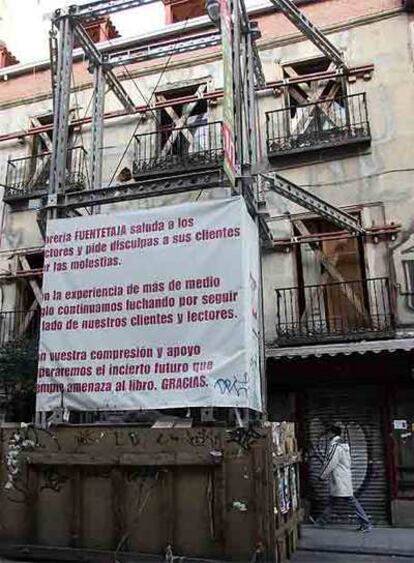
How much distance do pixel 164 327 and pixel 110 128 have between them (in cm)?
966

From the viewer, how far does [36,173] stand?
15930 mm

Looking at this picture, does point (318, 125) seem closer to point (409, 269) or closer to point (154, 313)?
point (409, 269)

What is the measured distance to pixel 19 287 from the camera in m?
15.1

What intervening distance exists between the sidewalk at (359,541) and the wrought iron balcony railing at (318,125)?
24.8 feet

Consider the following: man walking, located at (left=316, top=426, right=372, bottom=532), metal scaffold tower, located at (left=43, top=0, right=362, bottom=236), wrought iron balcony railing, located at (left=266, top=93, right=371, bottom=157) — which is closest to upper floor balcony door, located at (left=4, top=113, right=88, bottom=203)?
metal scaffold tower, located at (left=43, top=0, right=362, bottom=236)

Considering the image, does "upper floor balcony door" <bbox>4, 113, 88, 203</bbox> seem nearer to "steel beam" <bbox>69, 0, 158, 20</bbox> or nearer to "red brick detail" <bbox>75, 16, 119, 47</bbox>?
"red brick detail" <bbox>75, 16, 119, 47</bbox>

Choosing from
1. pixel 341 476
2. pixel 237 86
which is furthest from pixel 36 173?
pixel 341 476

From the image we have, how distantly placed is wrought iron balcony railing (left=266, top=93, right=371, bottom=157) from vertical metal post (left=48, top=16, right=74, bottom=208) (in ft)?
18.0

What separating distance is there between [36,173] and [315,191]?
7.40 metres

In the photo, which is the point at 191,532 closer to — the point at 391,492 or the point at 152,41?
the point at 391,492

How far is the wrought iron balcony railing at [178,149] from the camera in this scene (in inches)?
551

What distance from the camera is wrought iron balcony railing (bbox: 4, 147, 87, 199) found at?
1518 centimetres

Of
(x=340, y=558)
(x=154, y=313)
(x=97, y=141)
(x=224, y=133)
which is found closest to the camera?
(x=154, y=313)

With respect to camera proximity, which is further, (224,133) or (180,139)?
(180,139)
